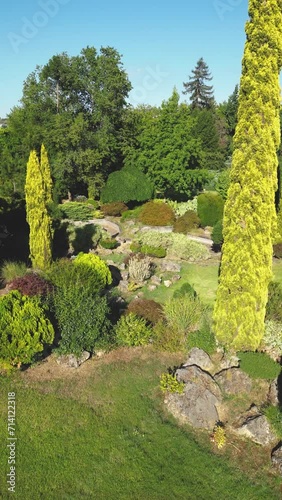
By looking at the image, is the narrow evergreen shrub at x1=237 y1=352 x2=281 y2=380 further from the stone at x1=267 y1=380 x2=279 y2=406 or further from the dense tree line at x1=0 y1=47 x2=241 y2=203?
the dense tree line at x1=0 y1=47 x2=241 y2=203

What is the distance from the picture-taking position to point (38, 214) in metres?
17.5

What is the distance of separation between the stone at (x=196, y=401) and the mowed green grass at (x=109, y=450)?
31 cm

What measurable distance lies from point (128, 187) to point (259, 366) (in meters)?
21.7

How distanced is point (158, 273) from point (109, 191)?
1358 centimetres

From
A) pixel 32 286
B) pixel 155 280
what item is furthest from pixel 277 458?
pixel 155 280

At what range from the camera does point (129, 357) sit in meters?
12.6

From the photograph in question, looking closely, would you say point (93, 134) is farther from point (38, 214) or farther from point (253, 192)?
Answer: point (253, 192)

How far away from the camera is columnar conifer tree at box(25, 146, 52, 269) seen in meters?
17.1

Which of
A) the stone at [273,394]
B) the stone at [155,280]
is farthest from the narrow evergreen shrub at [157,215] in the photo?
the stone at [273,394]

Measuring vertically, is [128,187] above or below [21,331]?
above

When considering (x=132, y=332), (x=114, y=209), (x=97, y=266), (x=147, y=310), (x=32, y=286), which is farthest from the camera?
(x=114, y=209)

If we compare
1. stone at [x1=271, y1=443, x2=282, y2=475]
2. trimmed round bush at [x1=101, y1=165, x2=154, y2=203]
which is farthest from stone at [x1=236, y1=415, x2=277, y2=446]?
trimmed round bush at [x1=101, y1=165, x2=154, y2=203]

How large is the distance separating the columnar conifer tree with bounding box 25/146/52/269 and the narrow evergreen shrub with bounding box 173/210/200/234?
9.77m

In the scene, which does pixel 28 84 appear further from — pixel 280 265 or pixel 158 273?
pixel 280 265
